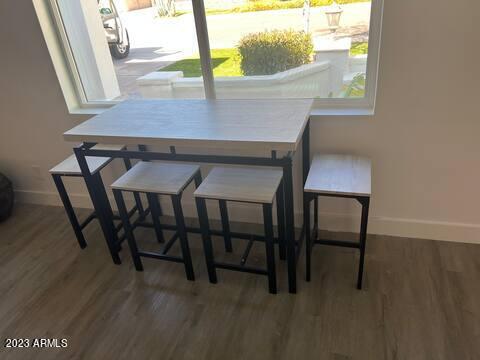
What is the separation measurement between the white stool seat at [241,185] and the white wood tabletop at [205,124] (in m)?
0.26

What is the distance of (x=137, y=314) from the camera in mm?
1866

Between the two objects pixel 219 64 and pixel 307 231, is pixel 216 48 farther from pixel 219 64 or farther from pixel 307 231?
pixel 307 231

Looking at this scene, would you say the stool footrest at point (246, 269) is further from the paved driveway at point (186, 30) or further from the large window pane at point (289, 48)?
the paved driveway at point (186, 30)

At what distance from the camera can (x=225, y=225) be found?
2129 mm

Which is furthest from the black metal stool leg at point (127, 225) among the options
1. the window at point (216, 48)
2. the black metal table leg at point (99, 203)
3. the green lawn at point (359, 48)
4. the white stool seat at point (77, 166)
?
the green lawn at point (359, 48)

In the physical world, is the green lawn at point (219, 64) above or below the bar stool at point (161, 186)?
above

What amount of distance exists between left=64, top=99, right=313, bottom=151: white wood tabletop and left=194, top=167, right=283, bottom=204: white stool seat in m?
0.26

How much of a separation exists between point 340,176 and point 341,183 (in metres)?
0.07

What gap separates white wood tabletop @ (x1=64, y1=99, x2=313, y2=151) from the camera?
1549 mm

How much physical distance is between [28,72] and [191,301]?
188cm

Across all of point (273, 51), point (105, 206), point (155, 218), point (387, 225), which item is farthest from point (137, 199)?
point (387, 225)

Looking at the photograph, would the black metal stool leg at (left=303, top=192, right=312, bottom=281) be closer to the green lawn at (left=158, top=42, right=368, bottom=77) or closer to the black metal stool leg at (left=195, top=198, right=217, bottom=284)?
the black metal stool leg at (left=195, top=198, right=217, bottom=284)

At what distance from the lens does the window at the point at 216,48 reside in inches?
75.4

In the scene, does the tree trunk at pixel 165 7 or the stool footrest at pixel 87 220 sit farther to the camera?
the stool footrest at pixel 87 220
